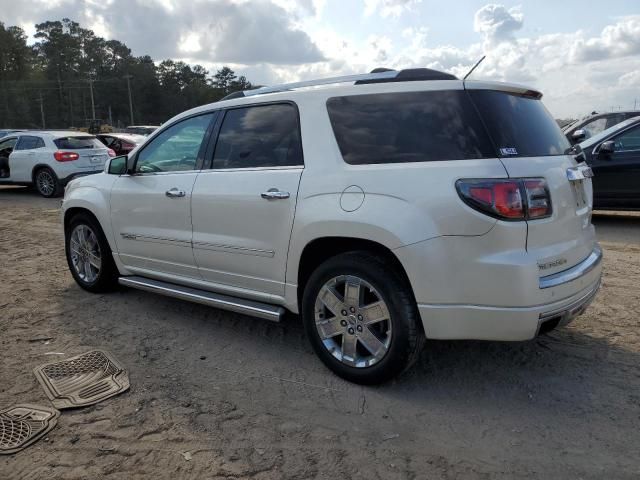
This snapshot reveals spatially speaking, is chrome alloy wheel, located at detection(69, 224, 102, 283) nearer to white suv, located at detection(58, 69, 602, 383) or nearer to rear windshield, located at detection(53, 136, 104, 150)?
white suv, located at detection(58, 69, 602, 383)

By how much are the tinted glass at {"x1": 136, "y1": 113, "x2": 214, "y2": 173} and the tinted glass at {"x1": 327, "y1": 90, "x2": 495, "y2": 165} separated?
4.33 ft

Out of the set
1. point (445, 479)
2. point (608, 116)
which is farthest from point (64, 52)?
point (445, 479)

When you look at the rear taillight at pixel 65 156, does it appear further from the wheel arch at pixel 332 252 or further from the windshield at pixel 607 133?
the wheel arch at pixel 332 252

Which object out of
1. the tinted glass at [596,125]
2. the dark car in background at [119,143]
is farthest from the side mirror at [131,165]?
the dark car in background at [119,143]

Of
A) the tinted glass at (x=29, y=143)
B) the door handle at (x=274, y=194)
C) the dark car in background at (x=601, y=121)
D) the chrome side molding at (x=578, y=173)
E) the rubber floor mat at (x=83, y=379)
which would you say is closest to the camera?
the chrome side molding at (x=578, y=173)

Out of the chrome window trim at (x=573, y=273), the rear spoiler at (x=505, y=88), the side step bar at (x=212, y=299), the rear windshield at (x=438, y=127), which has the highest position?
the rear spoiler at (x=505, y=88)

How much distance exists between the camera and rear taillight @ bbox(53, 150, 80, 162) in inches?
527

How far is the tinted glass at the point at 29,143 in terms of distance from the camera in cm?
1389

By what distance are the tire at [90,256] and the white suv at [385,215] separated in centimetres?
116

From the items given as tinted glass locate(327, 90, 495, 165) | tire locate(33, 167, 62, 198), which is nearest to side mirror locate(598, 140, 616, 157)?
tinted glass locate(327, 90, 495, 165)

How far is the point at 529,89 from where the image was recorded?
3.63 m

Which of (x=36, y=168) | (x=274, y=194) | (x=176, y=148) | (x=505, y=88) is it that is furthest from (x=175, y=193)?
(x=36, y=168)

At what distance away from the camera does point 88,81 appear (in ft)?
322

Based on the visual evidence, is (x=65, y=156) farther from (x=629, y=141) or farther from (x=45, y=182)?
(x=629, y=141)
